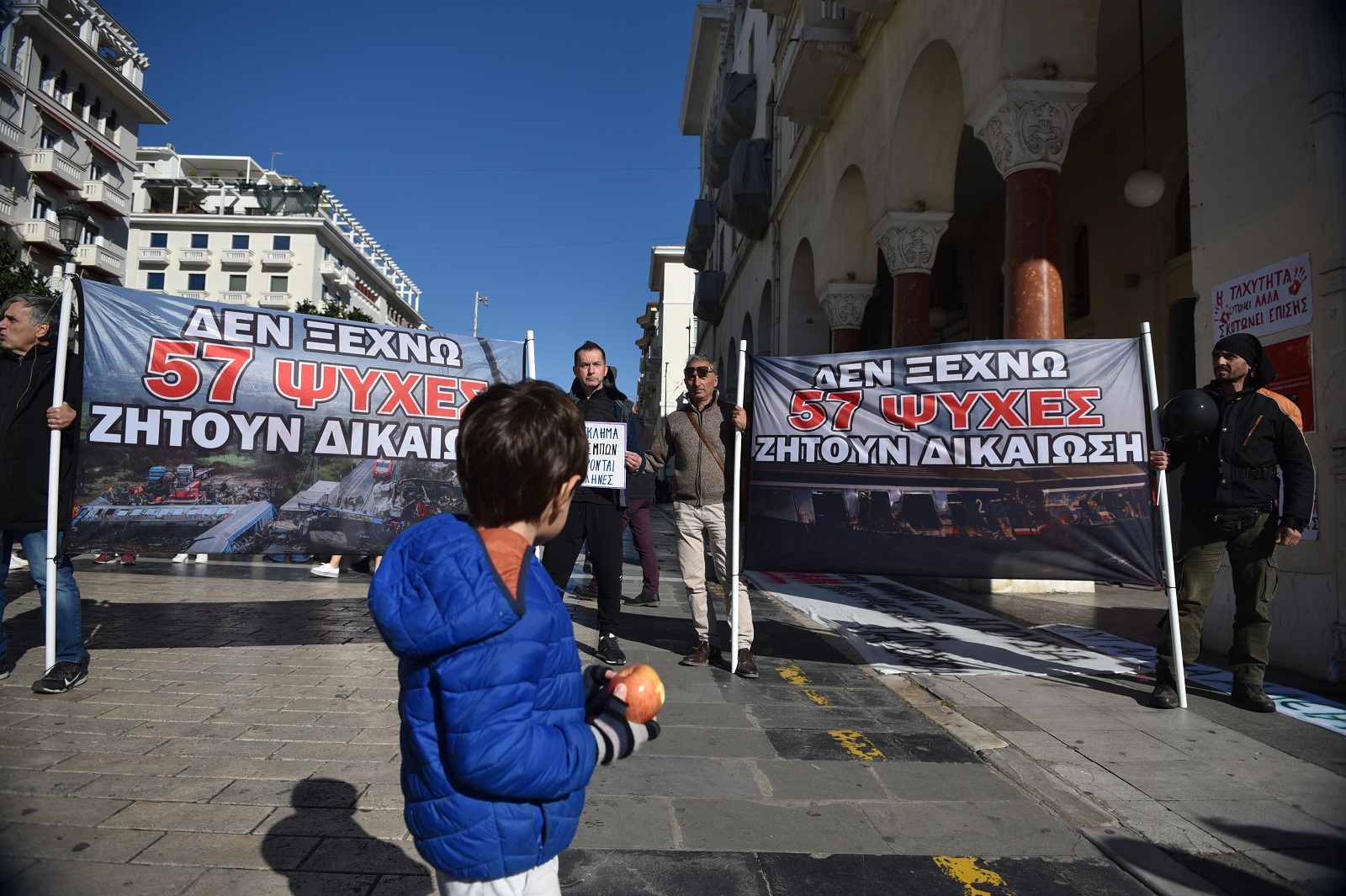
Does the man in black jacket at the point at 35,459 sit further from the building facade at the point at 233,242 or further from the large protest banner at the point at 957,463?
the building facade at the point at 233,242

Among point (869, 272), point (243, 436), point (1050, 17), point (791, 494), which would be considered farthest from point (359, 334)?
point (869, 272)

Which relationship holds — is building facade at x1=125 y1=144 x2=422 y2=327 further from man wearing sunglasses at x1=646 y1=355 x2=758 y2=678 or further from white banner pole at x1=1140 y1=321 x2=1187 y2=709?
white banner pole at x1=1140 y1=321 x2=1187 y2=709

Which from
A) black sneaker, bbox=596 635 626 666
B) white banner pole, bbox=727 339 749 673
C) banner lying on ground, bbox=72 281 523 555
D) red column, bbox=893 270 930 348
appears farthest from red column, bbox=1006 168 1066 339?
banner lying on ground, bbox=72 281 523 555

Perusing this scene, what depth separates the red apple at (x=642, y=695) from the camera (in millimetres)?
1549

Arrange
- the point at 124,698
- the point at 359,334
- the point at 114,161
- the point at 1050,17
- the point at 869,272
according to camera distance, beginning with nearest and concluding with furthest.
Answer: the point at 124,698 → the point at 359,334 → the point at 1050,17 → the point at 869,272 → the point at 114,161

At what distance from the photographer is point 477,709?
1.34 metres

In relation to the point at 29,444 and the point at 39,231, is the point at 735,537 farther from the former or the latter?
the point at 39,231

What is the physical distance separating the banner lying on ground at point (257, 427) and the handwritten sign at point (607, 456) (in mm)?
969

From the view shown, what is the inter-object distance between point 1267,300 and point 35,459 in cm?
768

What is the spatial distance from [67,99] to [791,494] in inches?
1988

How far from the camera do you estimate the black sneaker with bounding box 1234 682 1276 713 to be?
4539 millimetres

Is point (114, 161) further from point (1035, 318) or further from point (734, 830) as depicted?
point (734, 830)

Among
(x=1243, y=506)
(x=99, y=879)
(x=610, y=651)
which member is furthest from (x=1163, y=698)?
(x=99, y=879)

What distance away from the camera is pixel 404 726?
4.80ft
